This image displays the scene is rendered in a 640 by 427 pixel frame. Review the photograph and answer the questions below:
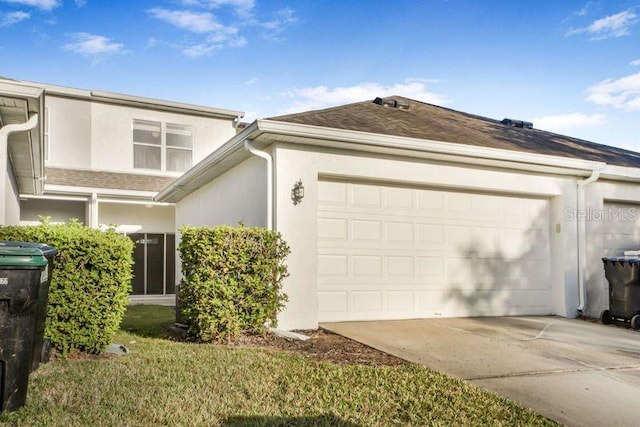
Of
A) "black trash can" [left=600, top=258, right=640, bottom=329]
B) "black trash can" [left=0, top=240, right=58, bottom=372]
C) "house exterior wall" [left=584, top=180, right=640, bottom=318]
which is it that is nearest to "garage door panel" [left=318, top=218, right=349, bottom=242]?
"black trash can" [left=0, top=240, right=58, bottom=372]

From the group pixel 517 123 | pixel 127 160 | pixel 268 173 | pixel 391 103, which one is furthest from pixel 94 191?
pixel 517 123

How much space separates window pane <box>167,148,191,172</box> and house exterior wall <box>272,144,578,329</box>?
9.77m

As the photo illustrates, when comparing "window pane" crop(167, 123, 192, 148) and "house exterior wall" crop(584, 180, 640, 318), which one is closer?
"house exterior wall" crop(584, 180, 640, 318)

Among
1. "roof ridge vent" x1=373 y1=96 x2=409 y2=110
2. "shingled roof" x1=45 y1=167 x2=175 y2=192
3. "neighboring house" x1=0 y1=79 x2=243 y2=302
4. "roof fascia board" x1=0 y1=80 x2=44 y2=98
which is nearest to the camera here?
"roof fascia board" x1=0 y1=80 x2=44 y2=98

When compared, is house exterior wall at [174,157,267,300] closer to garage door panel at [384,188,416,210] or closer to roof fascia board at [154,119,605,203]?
roof fascia board at [154,119,605,203]

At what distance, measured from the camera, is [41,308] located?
14.8 ft

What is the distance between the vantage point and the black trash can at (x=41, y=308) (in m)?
4.27

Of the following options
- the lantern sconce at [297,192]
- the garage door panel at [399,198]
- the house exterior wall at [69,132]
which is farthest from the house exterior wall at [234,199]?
the house exterior wall at [69,132]

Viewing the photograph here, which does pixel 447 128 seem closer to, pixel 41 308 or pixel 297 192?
pixel 297 192

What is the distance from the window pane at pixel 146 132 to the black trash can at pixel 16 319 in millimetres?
12954

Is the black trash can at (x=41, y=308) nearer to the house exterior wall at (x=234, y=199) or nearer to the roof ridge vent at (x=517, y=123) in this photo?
the house exterior wall at (x=234, y=199)

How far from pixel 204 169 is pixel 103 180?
5.90 metres

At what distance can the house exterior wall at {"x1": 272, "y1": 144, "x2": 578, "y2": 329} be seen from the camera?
7570 mm

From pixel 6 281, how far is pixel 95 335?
204 centimetres
